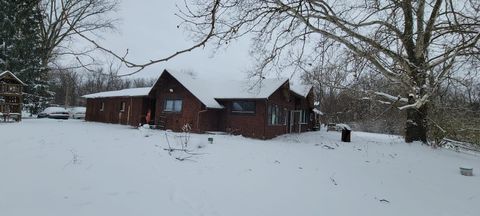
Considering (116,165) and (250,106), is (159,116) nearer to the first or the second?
(250,106)

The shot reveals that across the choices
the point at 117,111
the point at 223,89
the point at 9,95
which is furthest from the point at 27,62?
the point at 223,89

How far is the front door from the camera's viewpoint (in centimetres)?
2847

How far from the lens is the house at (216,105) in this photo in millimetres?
22031

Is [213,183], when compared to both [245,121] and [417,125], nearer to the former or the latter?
[417,125]

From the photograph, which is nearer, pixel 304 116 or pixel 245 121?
pixel 245 121

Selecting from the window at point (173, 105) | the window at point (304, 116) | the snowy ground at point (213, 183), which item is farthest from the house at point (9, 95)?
the window at point (304, 116)

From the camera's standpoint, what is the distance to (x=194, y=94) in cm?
2220

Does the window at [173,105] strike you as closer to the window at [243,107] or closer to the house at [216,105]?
the house at [216,105]

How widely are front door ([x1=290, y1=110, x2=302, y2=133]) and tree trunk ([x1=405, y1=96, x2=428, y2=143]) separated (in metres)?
11.1

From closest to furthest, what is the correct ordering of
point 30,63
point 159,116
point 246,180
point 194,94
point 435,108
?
point 246,180, point 435,108, point 194,94, point 159,116, point 30,63

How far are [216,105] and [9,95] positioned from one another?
13171 millimetres

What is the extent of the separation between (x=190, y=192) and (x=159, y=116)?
17.8m

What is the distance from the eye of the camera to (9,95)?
22.2 m

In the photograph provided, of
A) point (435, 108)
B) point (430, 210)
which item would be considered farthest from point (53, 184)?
point (435, 108)
